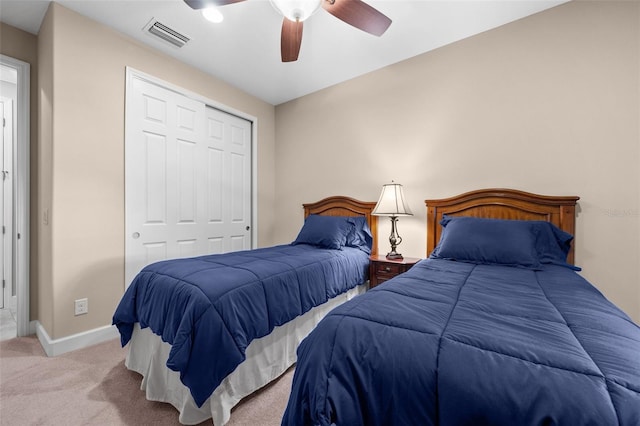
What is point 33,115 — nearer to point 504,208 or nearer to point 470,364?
point 470,364

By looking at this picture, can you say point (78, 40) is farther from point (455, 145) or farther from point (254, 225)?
point (455, 145)

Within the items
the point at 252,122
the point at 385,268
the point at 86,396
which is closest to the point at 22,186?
the point at 86,396

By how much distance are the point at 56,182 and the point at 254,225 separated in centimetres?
209

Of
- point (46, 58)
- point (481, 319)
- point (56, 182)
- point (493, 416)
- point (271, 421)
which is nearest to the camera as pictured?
point (493, 416)

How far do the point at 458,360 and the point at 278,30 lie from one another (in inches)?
111

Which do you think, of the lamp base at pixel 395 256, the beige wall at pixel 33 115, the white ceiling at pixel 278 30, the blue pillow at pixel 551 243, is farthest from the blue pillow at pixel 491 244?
the beige wall at pixel 33 115

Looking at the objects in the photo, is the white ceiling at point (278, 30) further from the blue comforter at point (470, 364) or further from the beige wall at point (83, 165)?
the blue comforter at point (470, 364)

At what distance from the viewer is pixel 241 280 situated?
163 centimetres

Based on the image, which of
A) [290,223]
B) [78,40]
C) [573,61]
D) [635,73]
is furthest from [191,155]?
[635,73]

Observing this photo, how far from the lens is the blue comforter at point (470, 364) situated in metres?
0.64

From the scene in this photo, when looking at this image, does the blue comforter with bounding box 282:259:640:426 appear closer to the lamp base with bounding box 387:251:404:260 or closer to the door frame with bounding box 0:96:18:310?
the lamp base with bounding box 387:251:404:260

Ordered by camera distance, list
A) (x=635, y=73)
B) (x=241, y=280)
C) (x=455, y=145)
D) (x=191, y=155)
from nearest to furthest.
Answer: (x=241, y=280)
(x=635, y=73)
(x=455, y=145)
(x=191, y=155)

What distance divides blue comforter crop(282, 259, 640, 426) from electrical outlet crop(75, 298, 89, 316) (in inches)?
88.9

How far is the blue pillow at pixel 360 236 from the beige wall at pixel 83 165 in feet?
7.10
